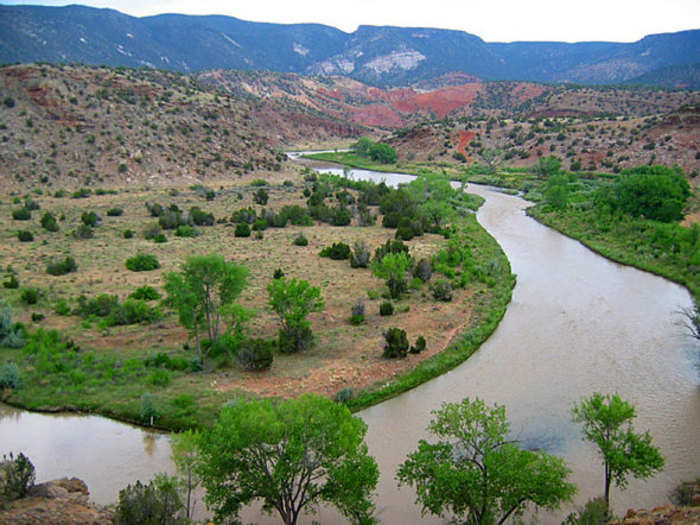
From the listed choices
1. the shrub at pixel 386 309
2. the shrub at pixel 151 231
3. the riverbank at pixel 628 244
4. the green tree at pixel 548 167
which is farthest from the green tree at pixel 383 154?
the shrub at pixel 386 309

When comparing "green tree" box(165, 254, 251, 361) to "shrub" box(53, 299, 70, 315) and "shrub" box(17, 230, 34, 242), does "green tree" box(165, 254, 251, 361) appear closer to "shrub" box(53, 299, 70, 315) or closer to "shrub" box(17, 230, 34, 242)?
"shrub" box(53, 299, 70, 315)

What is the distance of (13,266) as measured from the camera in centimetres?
3275

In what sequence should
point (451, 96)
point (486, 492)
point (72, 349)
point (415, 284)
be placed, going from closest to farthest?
point (486, 492) < point (72, 349) < point (415, 284) < point (451, 96)

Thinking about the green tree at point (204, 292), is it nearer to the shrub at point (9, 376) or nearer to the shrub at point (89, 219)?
the shrub at point (9, 376)

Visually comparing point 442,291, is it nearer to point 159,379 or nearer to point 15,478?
point 159,379

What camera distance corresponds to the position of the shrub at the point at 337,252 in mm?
36562

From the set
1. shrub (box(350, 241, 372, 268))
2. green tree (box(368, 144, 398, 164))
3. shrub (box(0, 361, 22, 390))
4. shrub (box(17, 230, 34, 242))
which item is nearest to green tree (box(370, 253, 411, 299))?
shrub (box(350, 241, 372, 268))

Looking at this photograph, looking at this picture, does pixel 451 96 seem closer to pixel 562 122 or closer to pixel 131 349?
pixel 562 122

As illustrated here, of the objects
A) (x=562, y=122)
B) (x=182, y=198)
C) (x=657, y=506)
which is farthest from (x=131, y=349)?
(x=562, y=122)

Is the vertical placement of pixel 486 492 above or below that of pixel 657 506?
above

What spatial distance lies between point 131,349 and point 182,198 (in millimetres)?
35885

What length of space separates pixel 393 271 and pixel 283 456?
57.3 ft

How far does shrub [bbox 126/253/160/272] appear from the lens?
32812mm

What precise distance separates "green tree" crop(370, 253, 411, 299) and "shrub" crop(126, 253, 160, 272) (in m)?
14.2
